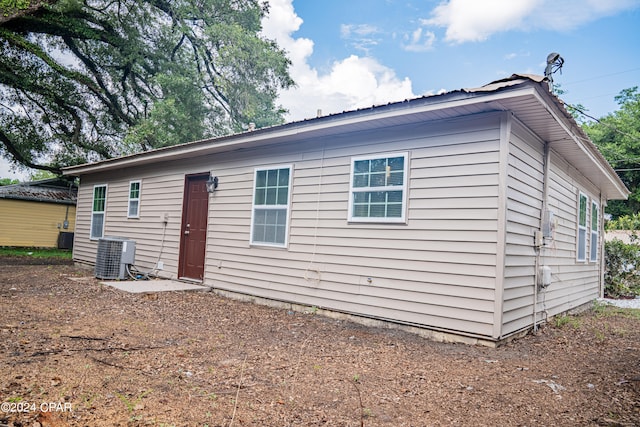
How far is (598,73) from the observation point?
72.9ft

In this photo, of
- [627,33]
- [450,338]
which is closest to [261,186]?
[450,338]

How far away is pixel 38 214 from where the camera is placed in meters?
18.1

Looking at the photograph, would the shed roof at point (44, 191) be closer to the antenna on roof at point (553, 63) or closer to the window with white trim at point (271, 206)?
the window with white trim at point (271, 206)

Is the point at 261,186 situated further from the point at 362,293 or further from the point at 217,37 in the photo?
the point at 217,37

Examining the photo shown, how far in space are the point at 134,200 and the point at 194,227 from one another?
8.14 feet

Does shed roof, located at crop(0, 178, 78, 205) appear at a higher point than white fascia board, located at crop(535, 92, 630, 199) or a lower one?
lower

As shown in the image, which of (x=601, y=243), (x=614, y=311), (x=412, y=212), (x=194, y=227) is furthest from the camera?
(x=601, y=243)

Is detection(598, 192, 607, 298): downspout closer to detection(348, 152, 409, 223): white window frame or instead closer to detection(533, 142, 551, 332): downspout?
detection(533, 142, 551, 332): downspout

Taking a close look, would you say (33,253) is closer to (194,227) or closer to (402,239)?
(194,227)

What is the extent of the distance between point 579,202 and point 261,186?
5669mm

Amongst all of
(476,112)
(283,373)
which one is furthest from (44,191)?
(476,112)

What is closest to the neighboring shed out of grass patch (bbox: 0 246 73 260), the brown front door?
grass patch (bbox: 0 246 73 260)

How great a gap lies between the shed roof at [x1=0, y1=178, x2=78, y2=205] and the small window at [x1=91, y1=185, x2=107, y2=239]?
9441mm

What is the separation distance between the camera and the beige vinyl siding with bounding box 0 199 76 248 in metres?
17.3
